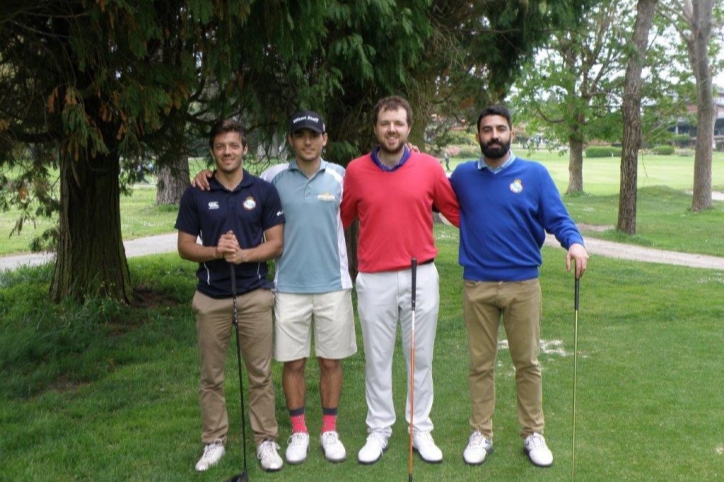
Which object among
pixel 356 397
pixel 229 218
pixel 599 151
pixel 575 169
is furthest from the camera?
pixel 599 151

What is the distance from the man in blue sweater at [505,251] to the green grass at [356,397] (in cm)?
39

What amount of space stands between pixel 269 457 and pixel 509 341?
156 cm

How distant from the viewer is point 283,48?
18.9ft

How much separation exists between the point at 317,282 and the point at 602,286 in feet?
25.5

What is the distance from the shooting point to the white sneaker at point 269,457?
471cm

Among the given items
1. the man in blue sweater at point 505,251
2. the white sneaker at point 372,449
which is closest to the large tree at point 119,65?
the man in blue sweater at point 505,251

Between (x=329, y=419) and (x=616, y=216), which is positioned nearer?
(x=329, y=419)

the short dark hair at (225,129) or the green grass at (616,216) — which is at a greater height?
the short dark hair at (225,129)

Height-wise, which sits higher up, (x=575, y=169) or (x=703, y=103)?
(x=703, y=103)

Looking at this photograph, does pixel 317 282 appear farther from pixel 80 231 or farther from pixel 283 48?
pixel 80 231

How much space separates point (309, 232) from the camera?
4777 millimetres

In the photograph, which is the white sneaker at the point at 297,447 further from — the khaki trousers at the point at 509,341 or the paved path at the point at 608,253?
the paved path at the point at 608,253

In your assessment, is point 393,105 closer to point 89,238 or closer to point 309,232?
point 309,232

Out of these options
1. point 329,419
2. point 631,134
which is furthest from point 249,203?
point 631,134
